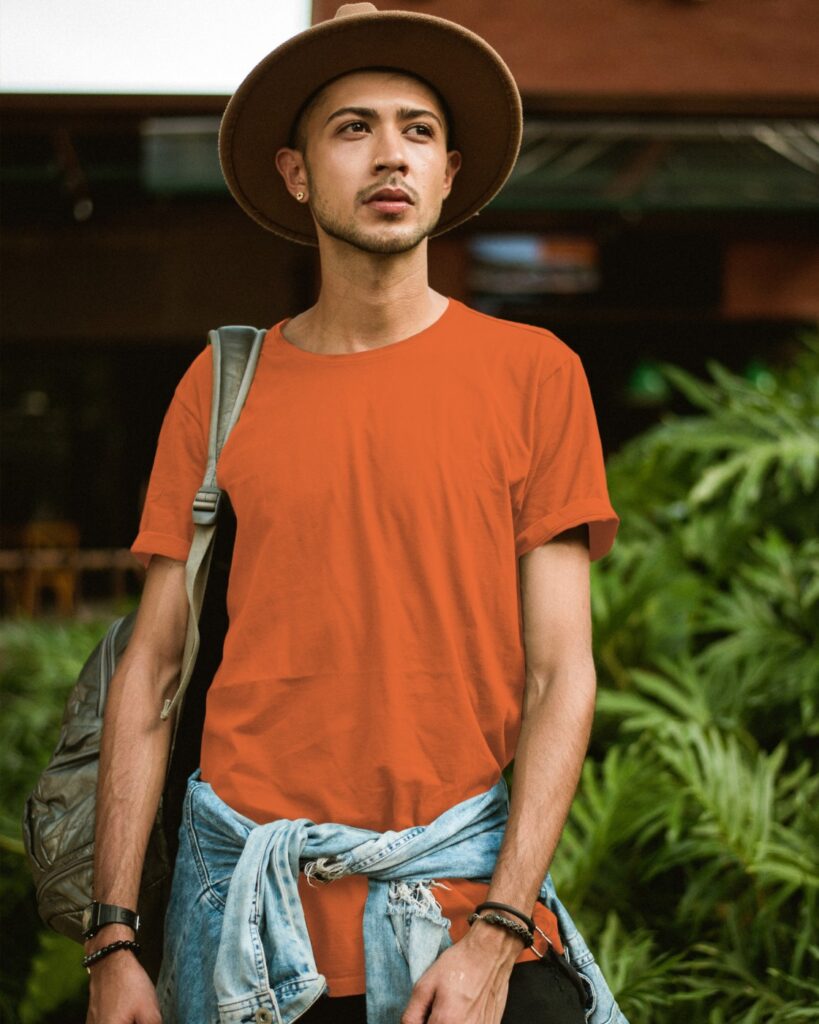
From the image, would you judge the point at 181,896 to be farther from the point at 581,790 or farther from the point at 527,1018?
the point at 581,790

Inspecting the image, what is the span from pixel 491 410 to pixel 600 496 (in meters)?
0.20

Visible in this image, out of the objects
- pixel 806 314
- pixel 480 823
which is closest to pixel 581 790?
pixel 480 823

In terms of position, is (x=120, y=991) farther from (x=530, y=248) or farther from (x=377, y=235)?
(x=530, y=248)

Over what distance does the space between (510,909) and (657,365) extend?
14.1 feet

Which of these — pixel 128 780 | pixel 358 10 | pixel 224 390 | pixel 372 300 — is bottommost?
pixel 128 780

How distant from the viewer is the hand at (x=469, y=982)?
140 centimetres

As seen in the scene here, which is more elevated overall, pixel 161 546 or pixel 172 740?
pixel 161 546

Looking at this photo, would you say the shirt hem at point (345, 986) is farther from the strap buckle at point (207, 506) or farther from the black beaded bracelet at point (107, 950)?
the strap buckle at point (207, 506)

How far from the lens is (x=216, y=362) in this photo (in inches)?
70.2

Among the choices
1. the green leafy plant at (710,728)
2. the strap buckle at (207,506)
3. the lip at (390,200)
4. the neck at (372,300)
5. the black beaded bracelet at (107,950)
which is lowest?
the green leafy plant at (710,728)

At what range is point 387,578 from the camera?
5.19 ft

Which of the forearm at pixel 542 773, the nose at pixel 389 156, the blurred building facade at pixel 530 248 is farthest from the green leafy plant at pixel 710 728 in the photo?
the blurred building facade at pixel 530 248

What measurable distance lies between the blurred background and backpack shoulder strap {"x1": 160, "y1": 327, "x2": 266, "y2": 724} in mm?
1175

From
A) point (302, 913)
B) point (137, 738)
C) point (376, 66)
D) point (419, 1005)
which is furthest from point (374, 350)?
point (419, 1005)
